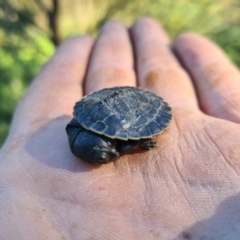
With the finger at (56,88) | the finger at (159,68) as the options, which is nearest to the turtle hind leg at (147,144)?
the finger at (159,68)

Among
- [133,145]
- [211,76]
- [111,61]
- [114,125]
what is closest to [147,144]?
[133,145]

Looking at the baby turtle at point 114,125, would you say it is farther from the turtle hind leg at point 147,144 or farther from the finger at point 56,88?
the finger at point 56,88

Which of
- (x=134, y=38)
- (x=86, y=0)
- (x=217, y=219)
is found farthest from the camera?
(x=86, y=0)

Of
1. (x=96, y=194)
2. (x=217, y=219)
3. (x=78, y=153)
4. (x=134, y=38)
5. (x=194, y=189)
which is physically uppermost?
(x=134, y=38)

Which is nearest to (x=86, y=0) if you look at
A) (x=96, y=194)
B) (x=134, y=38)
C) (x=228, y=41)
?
(x=134, y=38)

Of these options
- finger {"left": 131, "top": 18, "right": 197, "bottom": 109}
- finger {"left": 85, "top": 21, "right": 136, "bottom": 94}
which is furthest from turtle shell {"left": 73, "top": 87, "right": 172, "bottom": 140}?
finger {"left": 85, "top": 21, "right": 136, "bottom": 94}

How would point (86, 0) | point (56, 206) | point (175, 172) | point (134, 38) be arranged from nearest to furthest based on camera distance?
1. point (56, 206)
2. point (175, 172)
3. point (134, 38)
4. point (86, 0)

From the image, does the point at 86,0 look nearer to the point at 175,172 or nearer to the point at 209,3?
the point at 209,3
